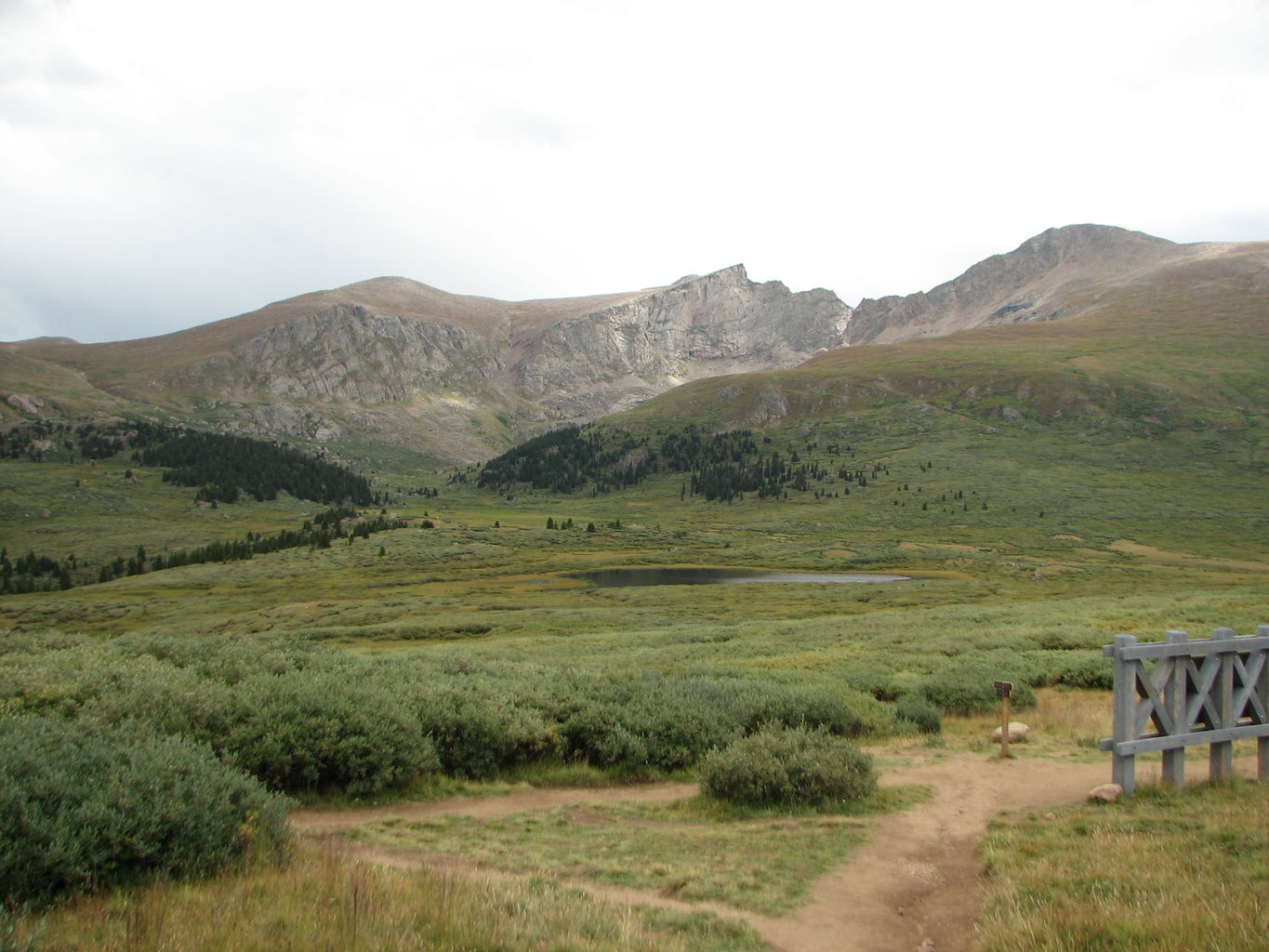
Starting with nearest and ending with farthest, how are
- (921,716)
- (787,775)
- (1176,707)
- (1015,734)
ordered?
(1176,707) → (787,775) → (1015,734) → (921,716)

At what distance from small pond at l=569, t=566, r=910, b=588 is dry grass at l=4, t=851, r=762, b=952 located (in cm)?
7675

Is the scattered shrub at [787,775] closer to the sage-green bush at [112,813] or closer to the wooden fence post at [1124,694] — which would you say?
the wooden fence post at [1124,694]

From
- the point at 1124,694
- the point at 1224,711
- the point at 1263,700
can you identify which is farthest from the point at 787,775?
the point at 1263,700

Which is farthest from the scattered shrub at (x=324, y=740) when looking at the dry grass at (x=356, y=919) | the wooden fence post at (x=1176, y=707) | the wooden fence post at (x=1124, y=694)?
the wooden fence post at (x=1176, y=707)

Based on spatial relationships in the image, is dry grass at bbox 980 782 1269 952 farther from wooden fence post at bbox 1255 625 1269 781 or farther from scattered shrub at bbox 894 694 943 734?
scattered shrub at bbox 894 694 943 734

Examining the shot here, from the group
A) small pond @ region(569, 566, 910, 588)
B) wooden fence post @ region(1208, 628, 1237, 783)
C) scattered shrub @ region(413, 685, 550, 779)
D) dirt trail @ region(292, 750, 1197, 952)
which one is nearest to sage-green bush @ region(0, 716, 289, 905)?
dirt trail @ region(292, 750, 1197, 952)

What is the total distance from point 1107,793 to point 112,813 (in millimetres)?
12489

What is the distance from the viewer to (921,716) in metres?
17.6

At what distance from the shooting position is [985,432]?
195125 mm

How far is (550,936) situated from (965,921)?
4512 mm

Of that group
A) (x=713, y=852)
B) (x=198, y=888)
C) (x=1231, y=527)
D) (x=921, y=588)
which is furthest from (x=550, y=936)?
(x=1231, y=527)

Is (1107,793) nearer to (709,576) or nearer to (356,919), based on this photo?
(356,919)

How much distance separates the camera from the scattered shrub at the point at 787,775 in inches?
452

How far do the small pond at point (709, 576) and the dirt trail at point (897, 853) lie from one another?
228ft
